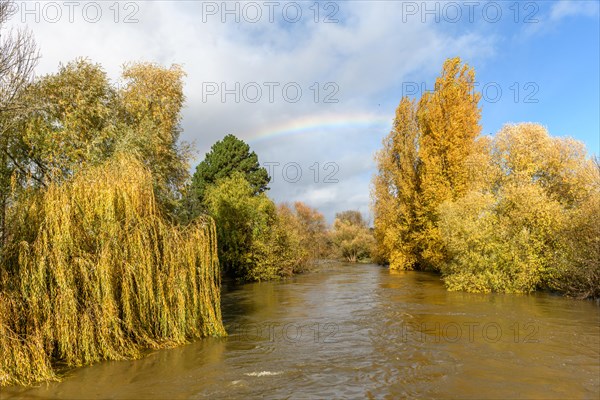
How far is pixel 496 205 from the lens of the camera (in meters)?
20.1

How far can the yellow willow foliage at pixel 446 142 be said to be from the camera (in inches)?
1158

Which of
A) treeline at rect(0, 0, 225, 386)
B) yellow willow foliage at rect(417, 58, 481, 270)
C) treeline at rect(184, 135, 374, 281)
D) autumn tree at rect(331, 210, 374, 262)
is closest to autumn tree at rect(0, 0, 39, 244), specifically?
treeline at rect(0, 0, 225, 386)

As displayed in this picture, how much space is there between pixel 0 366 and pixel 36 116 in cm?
841

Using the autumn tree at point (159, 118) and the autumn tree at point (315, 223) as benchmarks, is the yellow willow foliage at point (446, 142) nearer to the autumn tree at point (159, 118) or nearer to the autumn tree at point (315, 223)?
the autumn tree at point (159, 118)

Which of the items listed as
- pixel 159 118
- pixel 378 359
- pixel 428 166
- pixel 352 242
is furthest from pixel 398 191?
pixel 378 359

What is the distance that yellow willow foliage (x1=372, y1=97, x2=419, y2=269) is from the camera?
34.9m

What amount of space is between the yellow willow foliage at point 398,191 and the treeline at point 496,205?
0.13m

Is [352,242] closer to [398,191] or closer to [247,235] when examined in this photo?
[398,191]

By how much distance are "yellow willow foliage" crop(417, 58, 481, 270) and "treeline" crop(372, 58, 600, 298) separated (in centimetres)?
7

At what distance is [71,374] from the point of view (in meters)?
8.24

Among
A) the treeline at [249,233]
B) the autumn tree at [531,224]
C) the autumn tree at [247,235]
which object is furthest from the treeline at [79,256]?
the autumn tree at [247,235]

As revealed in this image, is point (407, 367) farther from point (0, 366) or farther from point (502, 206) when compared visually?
point (502, 206)

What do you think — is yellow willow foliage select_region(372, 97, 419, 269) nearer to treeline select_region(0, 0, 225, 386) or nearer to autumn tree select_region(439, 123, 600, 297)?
autumn tree select_region(439, 123, 600, 297)

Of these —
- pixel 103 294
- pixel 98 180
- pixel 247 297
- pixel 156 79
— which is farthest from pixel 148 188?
pixel 156 79
